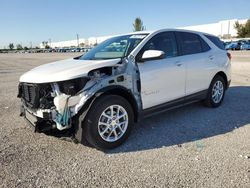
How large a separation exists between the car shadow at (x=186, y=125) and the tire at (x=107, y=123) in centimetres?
17

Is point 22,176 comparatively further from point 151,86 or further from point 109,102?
point 151,86

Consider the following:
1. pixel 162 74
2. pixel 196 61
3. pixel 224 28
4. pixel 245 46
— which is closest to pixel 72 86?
pixel 162 74

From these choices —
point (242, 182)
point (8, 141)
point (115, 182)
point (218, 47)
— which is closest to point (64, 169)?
point (115, 182)

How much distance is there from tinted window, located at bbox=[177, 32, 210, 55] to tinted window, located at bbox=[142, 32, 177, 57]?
0.22 meters

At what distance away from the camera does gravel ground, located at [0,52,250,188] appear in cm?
307

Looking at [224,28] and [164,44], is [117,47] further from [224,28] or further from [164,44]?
[224,28]

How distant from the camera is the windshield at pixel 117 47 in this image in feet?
14.4

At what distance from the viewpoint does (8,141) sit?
4.34 m

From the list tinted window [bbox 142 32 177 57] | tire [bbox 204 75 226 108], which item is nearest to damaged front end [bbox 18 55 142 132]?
tinted window [bbox 142 32 177 57]

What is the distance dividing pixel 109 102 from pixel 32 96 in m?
1.17

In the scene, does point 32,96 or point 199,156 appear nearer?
point 199,156

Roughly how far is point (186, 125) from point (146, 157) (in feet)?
5.14

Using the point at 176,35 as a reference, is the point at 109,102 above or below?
below

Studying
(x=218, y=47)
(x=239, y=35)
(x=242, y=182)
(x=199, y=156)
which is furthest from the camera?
(x=239, y=35)
